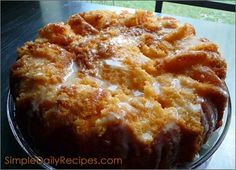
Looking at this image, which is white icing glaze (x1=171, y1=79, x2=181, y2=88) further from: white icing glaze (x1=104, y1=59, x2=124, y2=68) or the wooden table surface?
the wooden table surface

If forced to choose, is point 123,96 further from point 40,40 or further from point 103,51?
point 40,40

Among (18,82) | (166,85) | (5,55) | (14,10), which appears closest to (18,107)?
(18,82)

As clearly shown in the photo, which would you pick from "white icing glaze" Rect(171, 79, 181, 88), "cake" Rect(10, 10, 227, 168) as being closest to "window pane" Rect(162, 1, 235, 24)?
"cake" Rect(10, 10, 227, 168)

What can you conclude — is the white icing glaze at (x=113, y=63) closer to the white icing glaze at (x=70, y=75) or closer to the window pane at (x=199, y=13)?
the white icing glaze at (x=70, y=75)

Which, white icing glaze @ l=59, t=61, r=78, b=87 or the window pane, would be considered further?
the window pane

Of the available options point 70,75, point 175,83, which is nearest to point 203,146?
point 175,83
